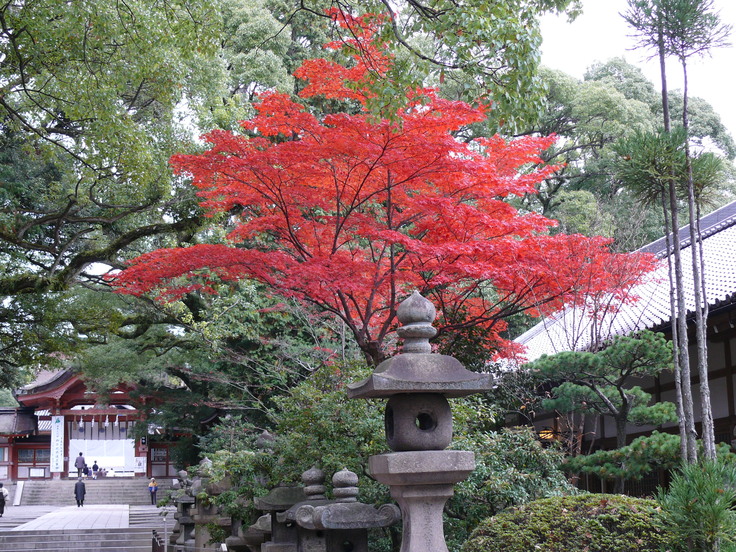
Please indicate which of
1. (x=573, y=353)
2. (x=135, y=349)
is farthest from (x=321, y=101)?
(x=573, y=353)

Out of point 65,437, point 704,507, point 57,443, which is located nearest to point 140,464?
point 65,437

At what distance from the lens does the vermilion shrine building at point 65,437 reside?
35.2 m

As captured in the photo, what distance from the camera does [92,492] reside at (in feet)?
111

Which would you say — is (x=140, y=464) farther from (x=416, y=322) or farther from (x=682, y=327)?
(x=682, y=327)

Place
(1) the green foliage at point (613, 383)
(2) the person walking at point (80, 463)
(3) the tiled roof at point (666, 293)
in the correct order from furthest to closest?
1. (2) the person walking at point (80, 463)
2. (3) the tiled roof at point (666, 293)
3. (1) the green foliage at point (613, 383)

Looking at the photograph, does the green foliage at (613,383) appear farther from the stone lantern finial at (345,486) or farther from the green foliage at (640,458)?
the stone lantern finial at (345,486)

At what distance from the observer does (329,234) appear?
1010 cm

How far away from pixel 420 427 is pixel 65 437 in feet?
116

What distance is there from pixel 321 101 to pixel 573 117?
9109mm

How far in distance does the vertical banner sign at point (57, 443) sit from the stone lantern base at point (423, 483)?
115ft

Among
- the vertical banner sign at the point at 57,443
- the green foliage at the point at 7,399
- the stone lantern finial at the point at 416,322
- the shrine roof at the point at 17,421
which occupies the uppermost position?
the green foliage at the point at 7,399

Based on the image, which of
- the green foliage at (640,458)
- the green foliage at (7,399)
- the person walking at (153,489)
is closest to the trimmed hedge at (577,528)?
the green foliage at (640,458)

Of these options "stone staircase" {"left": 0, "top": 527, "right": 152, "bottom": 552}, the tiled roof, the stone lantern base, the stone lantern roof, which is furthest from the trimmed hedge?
"stone staircase" {"left": 0, "top": 527, "right": 152, "bottom": 552}

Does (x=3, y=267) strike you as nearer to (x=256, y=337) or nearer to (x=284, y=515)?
(x=256, y=337)
